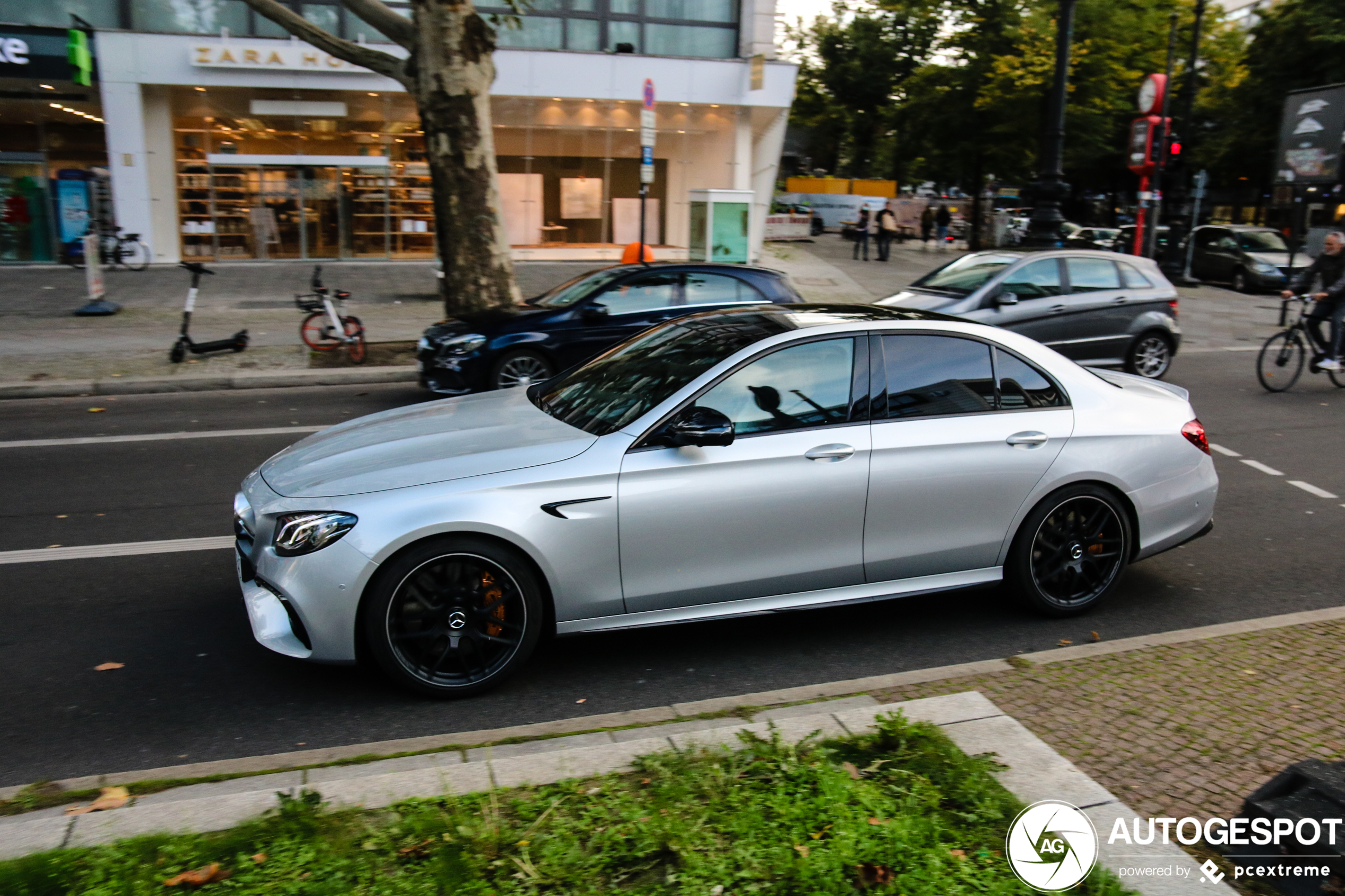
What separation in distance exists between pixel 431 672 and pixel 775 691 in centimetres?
145

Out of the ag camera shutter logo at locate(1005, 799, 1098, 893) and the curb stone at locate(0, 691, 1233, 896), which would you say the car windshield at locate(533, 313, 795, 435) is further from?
the ag camera shutter logo at locate(1005, 799, 1098, 893)

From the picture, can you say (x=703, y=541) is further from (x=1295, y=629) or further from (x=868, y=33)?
(x=868, y=33)

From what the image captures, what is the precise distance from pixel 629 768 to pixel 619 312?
7.90 metres

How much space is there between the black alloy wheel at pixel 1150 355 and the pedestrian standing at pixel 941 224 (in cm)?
2747

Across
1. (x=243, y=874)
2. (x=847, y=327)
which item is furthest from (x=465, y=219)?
(x=243, y=874)

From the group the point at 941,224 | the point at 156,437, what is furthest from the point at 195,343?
the point at 941,224

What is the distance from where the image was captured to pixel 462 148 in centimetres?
1342

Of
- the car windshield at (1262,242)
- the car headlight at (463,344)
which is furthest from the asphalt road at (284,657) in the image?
the car windshield at (1262,242)

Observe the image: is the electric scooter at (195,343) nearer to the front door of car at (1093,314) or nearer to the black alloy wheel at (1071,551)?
the front door of car at (1093,314)

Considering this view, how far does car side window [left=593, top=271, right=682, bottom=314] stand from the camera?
1116 centimetres

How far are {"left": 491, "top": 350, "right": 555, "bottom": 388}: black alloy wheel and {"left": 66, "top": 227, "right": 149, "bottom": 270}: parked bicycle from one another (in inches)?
654

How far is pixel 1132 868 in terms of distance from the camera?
10.4 ft

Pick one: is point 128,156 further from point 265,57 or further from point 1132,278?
point 1132,278

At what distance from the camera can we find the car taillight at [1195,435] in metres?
5.80
